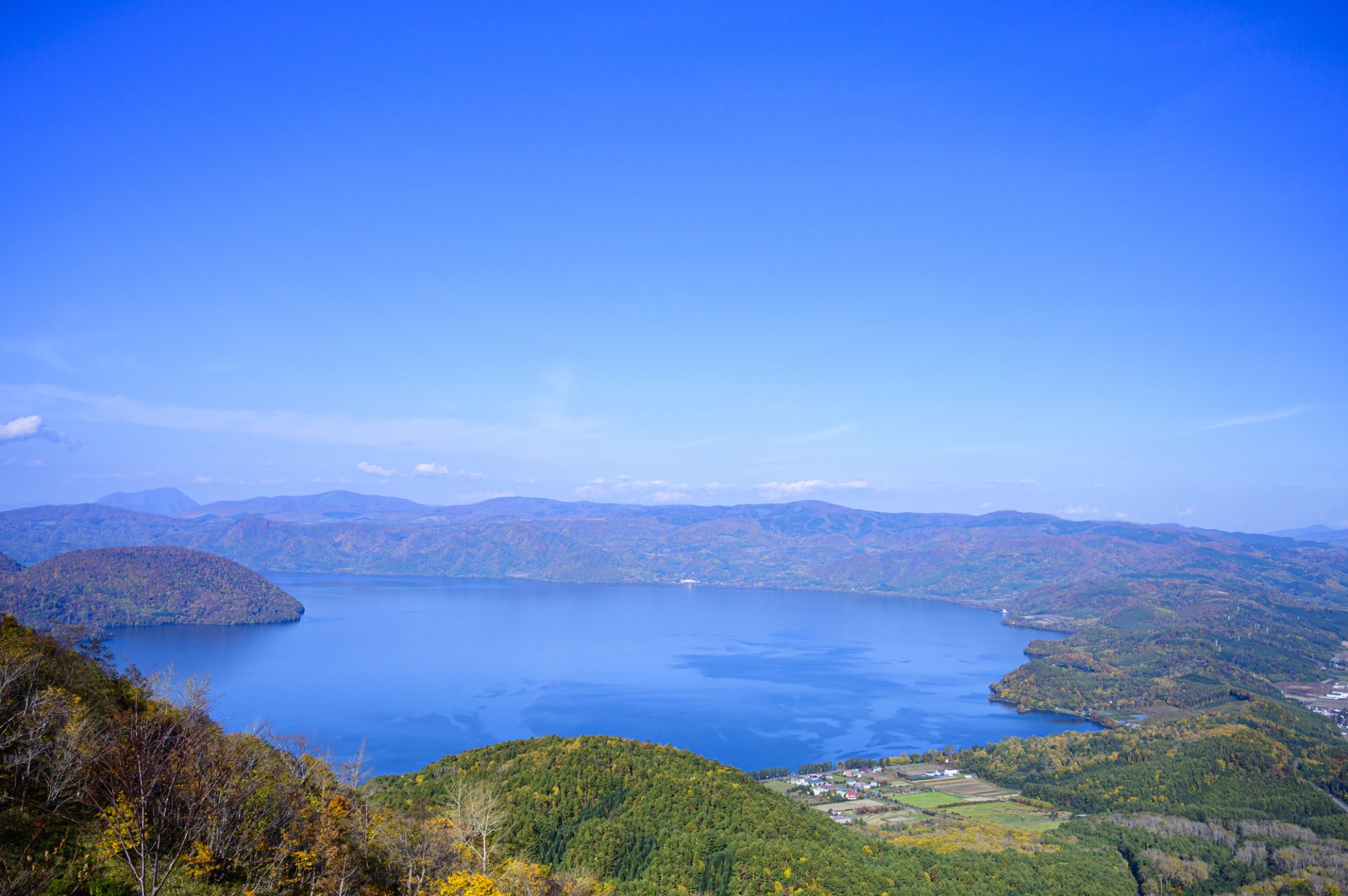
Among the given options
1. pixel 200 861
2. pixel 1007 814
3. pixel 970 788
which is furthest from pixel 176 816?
pixel 970 788

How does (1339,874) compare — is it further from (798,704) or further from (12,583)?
(12,583)

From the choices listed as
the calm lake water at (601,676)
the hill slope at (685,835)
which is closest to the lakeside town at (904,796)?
the calm lake water at (601,676)

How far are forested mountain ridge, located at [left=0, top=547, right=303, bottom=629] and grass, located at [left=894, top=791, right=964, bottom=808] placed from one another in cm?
8903

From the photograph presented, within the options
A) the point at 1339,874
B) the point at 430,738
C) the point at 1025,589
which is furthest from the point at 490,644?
the point at 1025,589

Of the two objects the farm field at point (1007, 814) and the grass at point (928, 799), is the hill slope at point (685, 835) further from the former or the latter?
the grass at point (928, 799)

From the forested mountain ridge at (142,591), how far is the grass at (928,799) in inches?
3505

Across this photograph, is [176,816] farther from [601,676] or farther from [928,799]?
[601,676]

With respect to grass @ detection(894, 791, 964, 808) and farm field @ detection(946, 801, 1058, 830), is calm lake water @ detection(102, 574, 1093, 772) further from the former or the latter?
farm field @ detection(946, 801, 1058, 830)

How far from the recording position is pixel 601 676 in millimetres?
77688

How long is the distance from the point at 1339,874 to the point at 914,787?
2117cm

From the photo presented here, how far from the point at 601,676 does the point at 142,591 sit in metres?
71.4

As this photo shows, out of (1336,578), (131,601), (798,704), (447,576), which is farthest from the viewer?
(447,576)

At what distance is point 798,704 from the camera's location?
6962cm

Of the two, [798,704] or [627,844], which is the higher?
[627,844]
